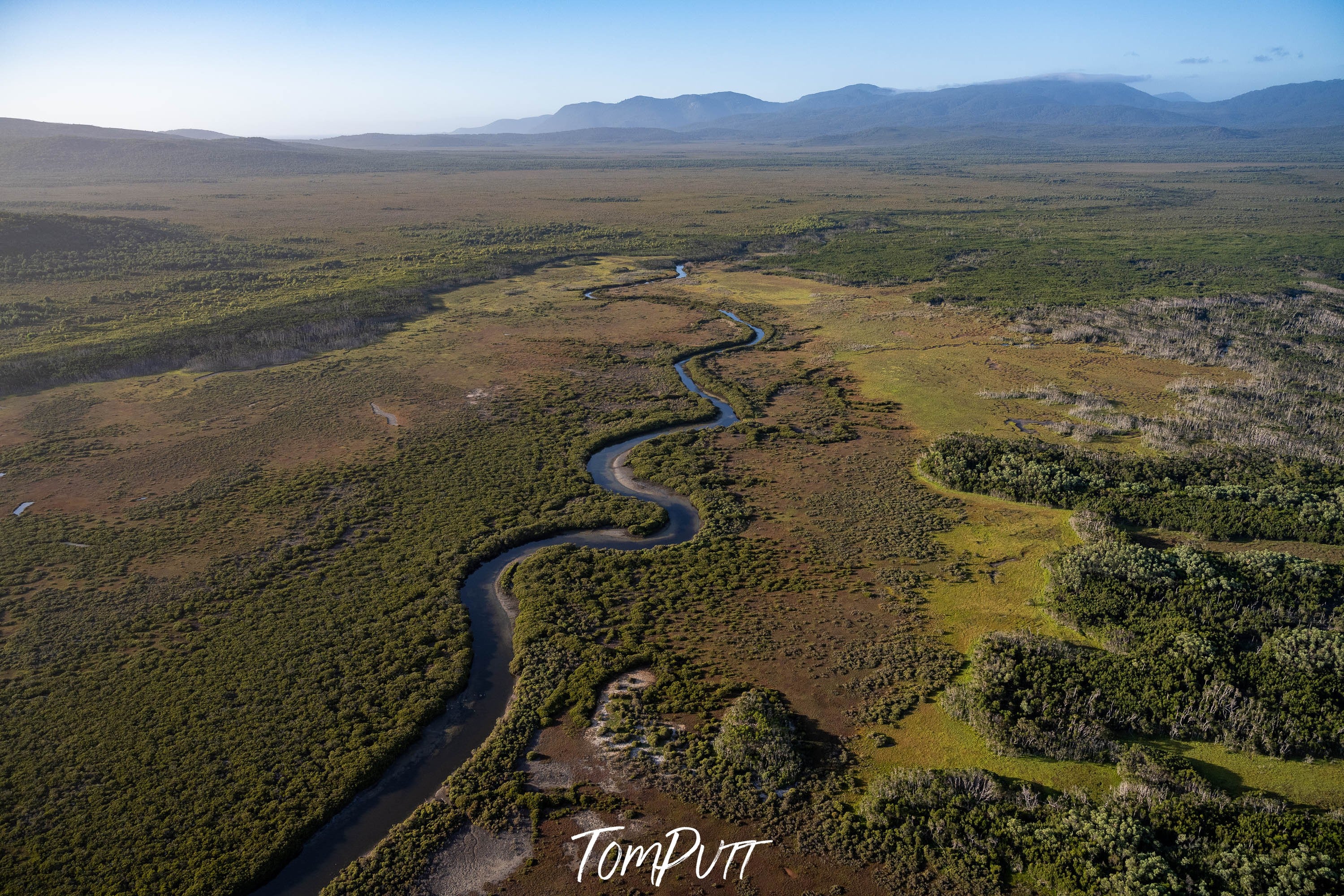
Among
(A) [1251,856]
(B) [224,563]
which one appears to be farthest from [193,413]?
(A) [1251,856]

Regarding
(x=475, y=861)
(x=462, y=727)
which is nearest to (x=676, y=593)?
(x=462, y=727)

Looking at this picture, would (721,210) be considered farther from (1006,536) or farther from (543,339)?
(1006,536)

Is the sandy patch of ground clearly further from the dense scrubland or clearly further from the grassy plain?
the grassy plain

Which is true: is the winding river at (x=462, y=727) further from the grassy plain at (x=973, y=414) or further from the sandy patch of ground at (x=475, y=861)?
the grassy plain at (x=973, y=414)

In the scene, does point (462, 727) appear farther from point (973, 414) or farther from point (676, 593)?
point (973, 414)

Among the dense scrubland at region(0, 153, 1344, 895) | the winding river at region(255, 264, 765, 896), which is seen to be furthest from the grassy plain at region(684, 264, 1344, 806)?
the winding river at region(255, 264, 765, 896)

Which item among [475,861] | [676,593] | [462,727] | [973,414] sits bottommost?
[475,861]
